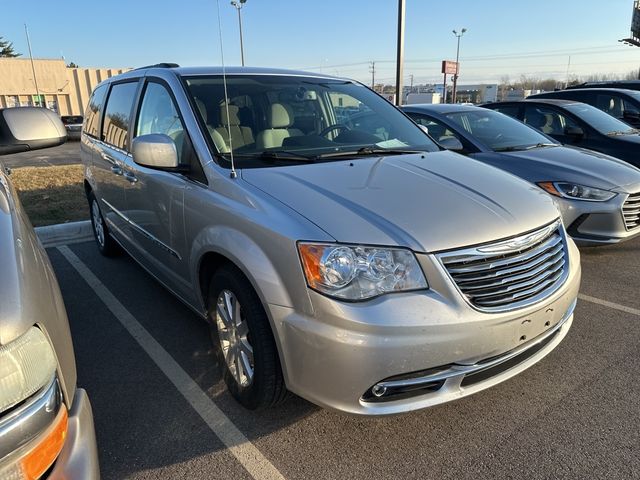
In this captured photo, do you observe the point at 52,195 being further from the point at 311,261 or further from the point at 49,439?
the point at 49,439

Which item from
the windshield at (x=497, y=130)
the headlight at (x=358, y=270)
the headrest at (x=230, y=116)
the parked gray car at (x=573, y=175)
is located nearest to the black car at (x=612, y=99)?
the windshield at (x=497, y=130)

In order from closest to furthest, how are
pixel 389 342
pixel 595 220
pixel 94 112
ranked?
pixel 389 342, pixel 595 220, pixel 94 112

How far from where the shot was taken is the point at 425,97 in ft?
127

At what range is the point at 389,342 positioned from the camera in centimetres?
196

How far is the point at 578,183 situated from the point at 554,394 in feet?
8.65

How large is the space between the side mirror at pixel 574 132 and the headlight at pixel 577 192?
2.38 m

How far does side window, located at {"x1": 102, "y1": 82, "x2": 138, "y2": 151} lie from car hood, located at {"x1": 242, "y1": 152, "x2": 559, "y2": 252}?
186 cm

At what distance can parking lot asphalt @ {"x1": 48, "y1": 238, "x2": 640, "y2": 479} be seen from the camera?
223 cm

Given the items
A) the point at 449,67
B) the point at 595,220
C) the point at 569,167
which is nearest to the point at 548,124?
the point at 569,167

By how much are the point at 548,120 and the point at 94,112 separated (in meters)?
6.08

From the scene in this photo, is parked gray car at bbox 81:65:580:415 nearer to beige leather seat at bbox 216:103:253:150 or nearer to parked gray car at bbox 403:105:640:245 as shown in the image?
beige leather seat at bbox 216:103:253:150

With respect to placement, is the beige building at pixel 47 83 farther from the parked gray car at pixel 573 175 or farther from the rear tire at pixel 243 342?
the rear tire at pixel 243 342

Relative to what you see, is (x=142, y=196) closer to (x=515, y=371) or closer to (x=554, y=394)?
(x=515, y=371)

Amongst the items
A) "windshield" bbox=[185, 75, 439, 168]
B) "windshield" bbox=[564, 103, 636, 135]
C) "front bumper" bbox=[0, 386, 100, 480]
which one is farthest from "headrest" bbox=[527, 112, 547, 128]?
"front bumper" bbox=[0, 386, 100, 480]
